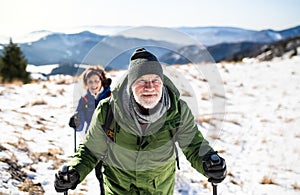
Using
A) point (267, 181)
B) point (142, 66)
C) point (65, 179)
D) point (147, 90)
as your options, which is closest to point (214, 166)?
point (147, 90)

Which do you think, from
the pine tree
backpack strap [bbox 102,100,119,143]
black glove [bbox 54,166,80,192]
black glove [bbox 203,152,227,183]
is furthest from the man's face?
the pine tree

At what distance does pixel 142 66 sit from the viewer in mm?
2348

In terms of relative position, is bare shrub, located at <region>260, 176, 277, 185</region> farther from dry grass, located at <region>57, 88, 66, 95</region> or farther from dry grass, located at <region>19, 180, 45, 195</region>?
dry grass, located at <region>57, 88, 66, 95</region>

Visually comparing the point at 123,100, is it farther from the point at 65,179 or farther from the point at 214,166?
the point at 214,166

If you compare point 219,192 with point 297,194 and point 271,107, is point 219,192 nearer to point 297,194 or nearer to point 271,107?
point 297,194

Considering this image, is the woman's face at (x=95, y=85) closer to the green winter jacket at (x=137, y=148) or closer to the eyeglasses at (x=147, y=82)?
the green winter jacket at (x=137, y=148)

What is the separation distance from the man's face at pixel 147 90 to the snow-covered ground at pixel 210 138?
3.01 feet

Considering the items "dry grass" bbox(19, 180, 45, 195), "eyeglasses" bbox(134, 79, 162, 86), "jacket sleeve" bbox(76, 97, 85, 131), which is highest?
"eyeglasses" bbox(134, 79, 162, 86)

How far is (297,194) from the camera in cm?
598

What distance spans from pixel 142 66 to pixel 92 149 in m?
0.81

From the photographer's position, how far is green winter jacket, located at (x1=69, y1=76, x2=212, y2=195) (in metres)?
2.38

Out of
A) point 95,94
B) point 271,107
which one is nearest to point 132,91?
point 95,94

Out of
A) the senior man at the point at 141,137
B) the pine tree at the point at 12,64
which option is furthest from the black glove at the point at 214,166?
the pine tree at the point at 12,64

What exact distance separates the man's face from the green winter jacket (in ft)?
0.40
